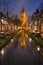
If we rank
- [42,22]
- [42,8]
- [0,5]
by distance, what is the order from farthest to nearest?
[42,22]
[42,8]
[0,5]

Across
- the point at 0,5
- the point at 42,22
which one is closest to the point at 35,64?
the point at 0,5

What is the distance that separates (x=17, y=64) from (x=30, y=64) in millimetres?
1204

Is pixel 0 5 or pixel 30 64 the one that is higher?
pixel 0 5

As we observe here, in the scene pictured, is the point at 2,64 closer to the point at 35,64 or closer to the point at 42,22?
the point at 35,64

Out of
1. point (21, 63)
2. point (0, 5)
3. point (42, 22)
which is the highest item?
point (0, 5)

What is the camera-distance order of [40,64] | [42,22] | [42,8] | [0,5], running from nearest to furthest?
1. [40,64]
2. [0,5]
3. [42,8]
4. [42,22]

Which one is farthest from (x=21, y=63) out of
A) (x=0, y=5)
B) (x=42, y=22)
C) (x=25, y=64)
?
(x=42, y=22)

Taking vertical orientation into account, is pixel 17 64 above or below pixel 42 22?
below

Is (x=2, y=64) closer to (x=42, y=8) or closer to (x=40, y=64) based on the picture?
(x=40, y=64)

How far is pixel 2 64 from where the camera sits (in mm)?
17875

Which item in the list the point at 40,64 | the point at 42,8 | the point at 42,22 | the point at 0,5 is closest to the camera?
the point at 40,64

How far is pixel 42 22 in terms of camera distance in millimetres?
57000

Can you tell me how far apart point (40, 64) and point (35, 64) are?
1.54 ft

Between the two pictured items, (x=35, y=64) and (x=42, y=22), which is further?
(x=42, y=22)
